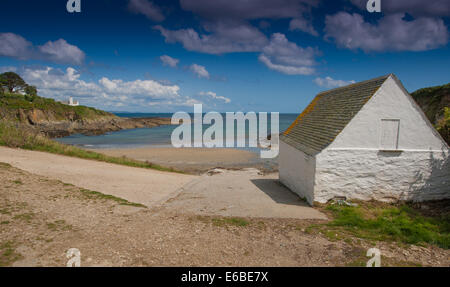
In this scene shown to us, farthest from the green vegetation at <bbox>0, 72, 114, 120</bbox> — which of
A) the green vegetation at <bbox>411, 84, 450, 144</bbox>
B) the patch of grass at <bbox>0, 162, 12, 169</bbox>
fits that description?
the green vegetation at <bbox>411, 84, 450, 144</bbox>

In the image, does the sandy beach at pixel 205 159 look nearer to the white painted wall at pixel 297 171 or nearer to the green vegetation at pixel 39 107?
the white painted wall at pixel 297 171

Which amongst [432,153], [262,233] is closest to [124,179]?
[262,233]

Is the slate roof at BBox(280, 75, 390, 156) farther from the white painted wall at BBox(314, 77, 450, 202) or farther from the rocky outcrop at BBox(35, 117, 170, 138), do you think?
the rocky outcrop at BBox(35, 117, 170, 138)

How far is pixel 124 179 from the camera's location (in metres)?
15.9

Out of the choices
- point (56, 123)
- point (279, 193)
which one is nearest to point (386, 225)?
point (279, 193)

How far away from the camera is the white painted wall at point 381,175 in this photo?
35.8 ft

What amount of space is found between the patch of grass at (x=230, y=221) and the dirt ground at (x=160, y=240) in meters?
0.02

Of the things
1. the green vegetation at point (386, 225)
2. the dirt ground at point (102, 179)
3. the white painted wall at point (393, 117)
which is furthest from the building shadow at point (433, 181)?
the dirt ground at point (102, 179)

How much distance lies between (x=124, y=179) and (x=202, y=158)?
56.2ft

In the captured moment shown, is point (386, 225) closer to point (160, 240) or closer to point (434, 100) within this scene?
point (160, 240)

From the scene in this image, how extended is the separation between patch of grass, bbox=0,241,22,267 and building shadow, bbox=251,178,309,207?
371 inches
